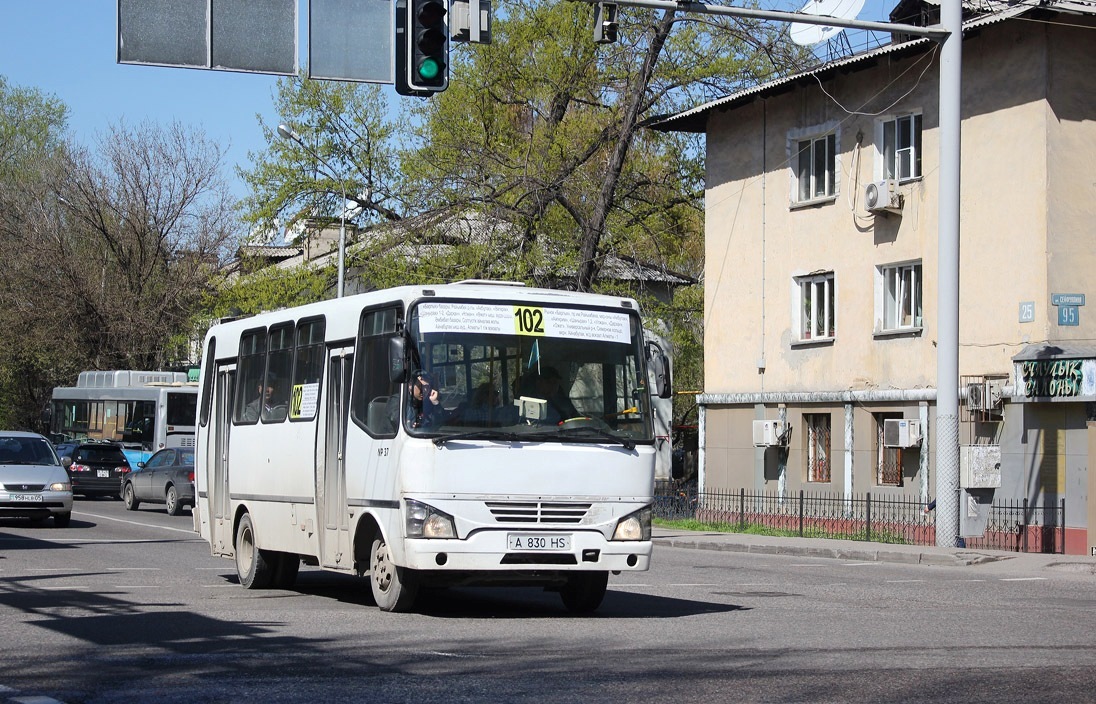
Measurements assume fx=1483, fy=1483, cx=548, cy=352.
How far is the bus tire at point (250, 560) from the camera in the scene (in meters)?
15.1

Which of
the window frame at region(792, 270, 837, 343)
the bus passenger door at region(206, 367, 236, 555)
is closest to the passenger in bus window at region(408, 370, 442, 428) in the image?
the bus passenger door at region(206, 367, 236, 555)

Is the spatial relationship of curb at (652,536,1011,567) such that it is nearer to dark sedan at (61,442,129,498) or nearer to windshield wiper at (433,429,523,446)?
windshield wiper at (433,429,523,446)

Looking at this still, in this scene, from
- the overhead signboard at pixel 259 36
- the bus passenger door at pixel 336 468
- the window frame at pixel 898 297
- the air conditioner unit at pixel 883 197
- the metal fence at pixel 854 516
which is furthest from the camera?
the window frame at pixel 898 297

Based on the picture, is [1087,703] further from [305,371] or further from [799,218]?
[799,218]

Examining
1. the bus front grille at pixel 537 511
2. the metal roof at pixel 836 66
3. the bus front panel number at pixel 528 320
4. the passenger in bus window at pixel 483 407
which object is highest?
the metal roof at pixel 836 66

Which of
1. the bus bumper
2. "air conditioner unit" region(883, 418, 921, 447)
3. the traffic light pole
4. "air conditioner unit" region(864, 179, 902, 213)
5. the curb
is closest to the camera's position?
the bus bumper

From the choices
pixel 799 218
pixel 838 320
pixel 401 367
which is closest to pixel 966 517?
pixel 838 320

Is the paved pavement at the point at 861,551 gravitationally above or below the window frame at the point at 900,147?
below

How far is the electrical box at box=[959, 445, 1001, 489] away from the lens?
2311 centimetres

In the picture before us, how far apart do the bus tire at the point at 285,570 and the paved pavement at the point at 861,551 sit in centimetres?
1008

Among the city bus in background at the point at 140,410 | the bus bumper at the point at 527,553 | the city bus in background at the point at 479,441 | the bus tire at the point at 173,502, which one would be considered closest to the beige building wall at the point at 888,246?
the bus tire at the point at 173,502

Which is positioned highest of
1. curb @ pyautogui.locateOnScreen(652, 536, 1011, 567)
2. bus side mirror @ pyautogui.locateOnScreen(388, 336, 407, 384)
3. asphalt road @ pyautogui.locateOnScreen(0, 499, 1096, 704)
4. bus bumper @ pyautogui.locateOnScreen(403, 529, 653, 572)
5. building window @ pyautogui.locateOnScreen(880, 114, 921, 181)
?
building window @ pyautogui.locateOnScreen(880, 114, 921, 181)

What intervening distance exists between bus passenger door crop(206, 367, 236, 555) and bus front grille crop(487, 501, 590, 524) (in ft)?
16.2

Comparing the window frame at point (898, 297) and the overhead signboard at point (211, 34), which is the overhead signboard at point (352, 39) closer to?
the overhead signboard at point (211, 34)
